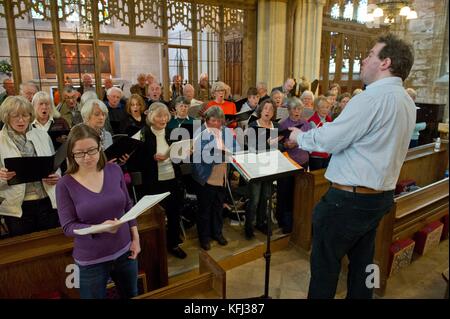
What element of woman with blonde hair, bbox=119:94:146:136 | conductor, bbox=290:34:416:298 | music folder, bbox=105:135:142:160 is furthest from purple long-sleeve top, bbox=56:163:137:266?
woman with blonde hair, bbox=119:94:146:136

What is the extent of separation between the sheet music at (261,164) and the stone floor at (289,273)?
1.12 meters

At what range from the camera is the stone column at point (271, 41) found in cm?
699

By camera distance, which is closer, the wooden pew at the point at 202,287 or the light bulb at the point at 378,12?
the wooden pew at the point at 202,287

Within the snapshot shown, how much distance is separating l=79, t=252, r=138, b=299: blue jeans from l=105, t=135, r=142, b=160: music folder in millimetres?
907

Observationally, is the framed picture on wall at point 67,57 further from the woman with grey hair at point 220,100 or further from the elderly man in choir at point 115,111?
the woman with grey hair at point 220,100

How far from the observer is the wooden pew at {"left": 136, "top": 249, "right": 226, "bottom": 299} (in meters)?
1.82

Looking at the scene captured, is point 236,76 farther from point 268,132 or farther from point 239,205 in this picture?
point 268,132

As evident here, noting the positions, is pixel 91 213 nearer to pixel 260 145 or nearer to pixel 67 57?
pixel 260 145

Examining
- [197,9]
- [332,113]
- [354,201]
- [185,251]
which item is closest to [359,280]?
[354,201]

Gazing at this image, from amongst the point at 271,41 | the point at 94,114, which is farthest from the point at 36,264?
the point at 271,41

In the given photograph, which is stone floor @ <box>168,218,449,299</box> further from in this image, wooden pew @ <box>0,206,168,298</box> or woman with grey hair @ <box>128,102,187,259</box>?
wooden pew @ <box>0,206,168,298</box>

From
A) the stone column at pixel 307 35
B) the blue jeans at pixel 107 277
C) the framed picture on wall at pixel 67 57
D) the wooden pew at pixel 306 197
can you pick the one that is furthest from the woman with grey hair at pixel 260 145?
the stone column at pixel 307 35

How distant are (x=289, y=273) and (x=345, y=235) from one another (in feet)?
4.08

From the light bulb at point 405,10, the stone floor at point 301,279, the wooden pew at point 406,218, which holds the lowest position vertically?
the stone floor at point 301,279
